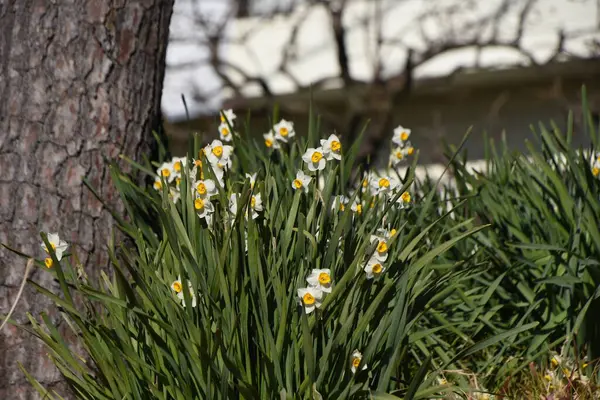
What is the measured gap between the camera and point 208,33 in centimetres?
1127

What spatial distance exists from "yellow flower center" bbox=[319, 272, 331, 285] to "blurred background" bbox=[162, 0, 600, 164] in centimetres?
734

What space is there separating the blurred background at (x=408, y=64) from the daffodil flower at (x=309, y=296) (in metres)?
7.34

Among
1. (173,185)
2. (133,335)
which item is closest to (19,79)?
(173,185)

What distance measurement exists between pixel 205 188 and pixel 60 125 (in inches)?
32.8

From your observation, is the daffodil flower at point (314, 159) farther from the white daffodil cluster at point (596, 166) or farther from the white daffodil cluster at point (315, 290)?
the white daffodil cluster at point (596, 166)

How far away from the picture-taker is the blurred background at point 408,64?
32.9 feet

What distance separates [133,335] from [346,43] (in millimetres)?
9173

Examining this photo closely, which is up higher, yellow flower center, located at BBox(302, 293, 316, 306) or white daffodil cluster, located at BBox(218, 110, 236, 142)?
white daffodil cluster, located at BBox(218, 110, 236, 142)

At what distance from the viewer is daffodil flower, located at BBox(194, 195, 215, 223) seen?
2.32m

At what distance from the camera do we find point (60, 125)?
290 cm

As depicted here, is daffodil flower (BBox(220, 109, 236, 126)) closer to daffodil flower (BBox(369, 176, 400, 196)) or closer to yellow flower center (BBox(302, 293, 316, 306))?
daffodil flower (BBox(369, 176, 400, 196))

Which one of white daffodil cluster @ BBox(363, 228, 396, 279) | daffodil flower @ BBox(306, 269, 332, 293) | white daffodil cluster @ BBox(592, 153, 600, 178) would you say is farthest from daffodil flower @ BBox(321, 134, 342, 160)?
white daffodil cluster @ BBox(592, 153, 600, 178)

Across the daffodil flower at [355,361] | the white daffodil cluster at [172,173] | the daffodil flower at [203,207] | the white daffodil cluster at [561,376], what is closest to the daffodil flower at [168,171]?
the white daffodil cluster at [172,173]

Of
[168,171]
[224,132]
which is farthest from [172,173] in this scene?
[224,132]
